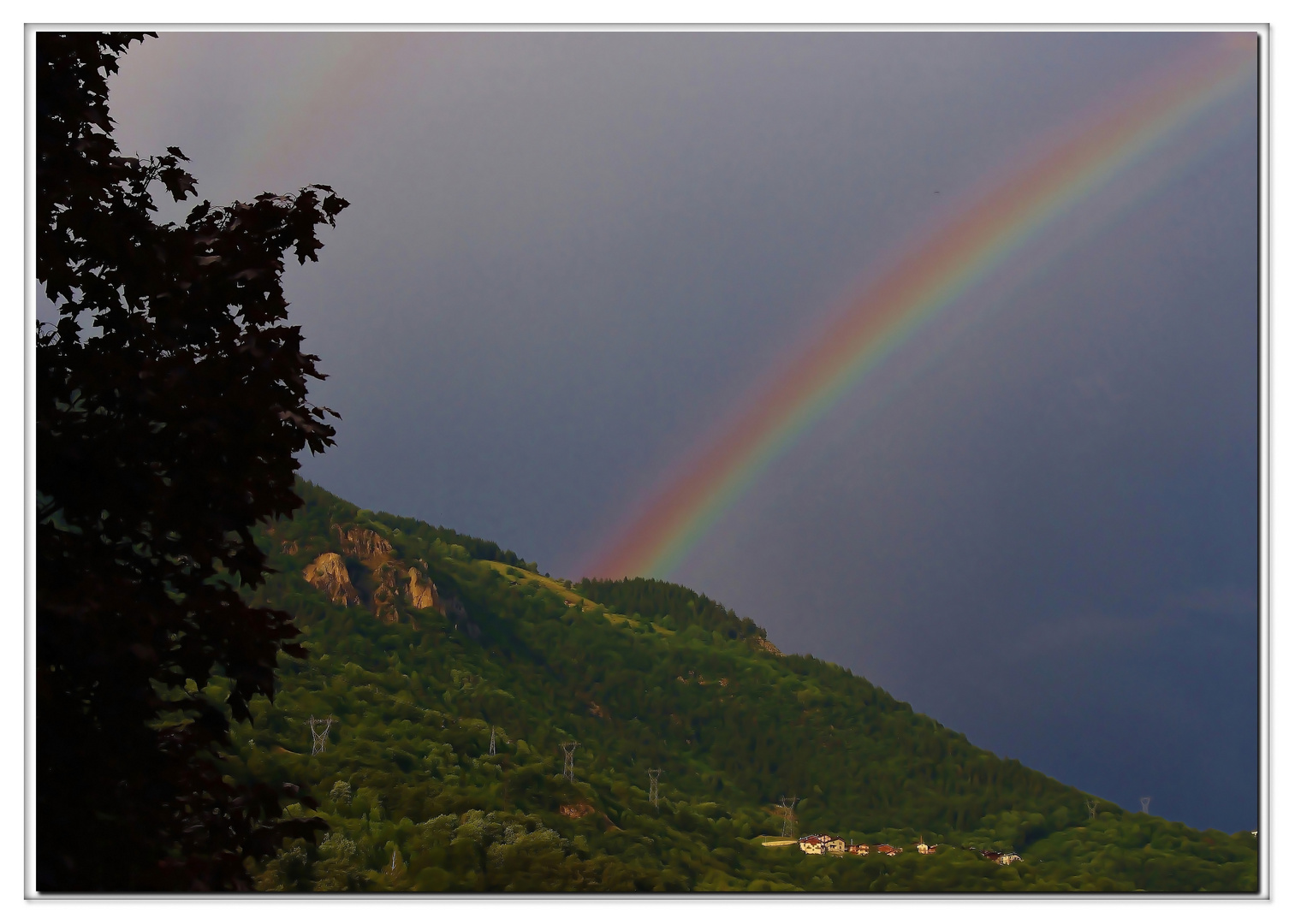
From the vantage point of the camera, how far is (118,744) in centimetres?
479

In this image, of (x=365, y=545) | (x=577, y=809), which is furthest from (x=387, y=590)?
(x=577, y=809)

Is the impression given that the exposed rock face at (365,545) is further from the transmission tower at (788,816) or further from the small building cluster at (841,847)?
the small building cluster at (841,847)

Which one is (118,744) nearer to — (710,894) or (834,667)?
(710,894)

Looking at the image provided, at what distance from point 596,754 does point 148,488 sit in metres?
55.3

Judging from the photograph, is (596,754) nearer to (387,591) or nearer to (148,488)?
(387,591)

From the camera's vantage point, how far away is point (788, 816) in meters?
54.2

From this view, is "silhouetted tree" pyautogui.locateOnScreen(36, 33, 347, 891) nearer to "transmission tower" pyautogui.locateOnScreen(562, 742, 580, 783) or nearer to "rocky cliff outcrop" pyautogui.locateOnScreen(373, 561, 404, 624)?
"transmission tower" pyautogui.locateOnScreen(562, 742, 580, 783)

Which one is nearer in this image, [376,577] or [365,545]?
[376,577]

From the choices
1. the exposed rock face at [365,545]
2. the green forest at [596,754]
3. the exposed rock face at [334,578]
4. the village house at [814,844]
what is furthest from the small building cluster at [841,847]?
the exposed rock face at [365,545]

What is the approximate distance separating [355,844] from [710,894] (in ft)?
102

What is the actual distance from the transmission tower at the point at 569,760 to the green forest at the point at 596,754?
31 centimetres

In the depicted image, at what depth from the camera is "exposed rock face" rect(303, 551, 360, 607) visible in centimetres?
6512

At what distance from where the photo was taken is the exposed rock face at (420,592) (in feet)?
225

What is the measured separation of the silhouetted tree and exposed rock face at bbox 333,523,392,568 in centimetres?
6367
